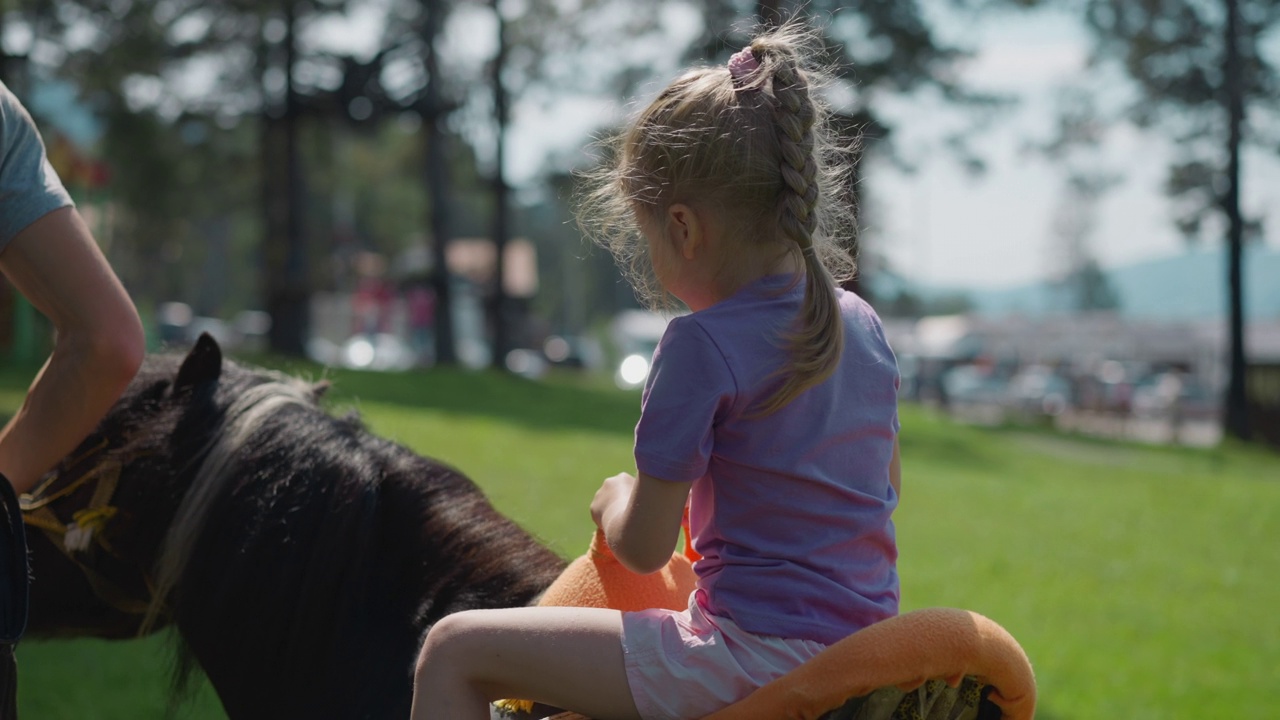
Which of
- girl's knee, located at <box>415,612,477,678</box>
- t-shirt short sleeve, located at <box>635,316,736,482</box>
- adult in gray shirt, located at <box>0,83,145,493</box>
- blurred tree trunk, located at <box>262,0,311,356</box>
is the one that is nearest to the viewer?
t-shirt short sleeve, located at <box>635,316,736,482</box>

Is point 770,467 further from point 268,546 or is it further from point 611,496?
point 268,546

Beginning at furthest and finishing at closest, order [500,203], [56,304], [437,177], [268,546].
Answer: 1. [500,203]
2. [437,177]
3. [268,546]
4. [56,304]

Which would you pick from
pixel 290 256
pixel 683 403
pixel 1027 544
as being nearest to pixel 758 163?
pixel 683 403

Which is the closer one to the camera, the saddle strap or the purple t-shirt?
the purple t-shirt

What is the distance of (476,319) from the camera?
50.4 m

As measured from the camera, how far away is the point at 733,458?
170 centimetres

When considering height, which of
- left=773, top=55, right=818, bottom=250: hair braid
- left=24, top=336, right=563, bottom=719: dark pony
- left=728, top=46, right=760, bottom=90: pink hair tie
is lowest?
left=24, top=336, right=563, bottom=719: dark pony

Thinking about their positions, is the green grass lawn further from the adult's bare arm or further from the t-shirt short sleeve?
the t-shirt short sleeve

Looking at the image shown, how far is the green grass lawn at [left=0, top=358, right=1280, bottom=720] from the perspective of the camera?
6277 millimetres

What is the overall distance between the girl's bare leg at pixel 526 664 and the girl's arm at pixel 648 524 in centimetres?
9

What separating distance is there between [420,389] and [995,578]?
361 inches

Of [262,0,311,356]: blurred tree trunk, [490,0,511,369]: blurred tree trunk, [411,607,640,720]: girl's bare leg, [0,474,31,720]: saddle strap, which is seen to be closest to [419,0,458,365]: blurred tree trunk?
[490,0,511,369]: blurred tree trunk

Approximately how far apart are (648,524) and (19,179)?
111 centimetres

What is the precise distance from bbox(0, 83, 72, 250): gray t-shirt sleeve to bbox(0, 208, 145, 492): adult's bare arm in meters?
0.02
